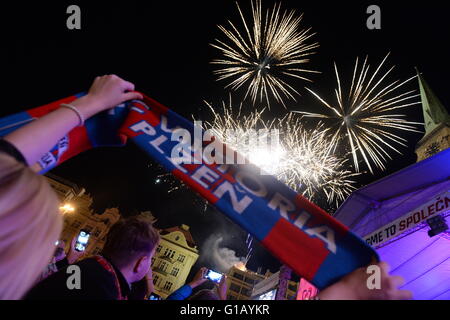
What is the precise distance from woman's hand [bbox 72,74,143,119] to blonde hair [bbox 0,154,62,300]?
83cm

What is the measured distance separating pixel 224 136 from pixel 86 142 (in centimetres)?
1048

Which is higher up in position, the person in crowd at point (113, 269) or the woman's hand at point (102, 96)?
the woman's hand at point (102, 96)

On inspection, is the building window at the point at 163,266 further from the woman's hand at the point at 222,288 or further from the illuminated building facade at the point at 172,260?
the woman's hand at the point at 222,288

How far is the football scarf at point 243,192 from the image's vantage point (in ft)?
5.62

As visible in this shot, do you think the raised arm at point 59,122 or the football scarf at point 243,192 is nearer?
the raised arm at point 59,122

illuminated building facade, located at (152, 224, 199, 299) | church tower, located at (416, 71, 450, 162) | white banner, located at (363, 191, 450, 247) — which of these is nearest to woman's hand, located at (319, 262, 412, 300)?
white banner, located at (363, 191, 450, 247)

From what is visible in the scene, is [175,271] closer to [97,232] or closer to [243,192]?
[97,232]

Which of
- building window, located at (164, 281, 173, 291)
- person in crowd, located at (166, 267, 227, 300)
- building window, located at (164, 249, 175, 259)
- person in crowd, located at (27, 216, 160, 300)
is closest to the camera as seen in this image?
person in crowd, located at (27, 216, 160, 300)

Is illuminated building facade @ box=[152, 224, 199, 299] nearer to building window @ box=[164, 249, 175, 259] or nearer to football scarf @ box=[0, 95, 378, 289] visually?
building window @ box=[164, 249, 175, 259]

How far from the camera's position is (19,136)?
123cm

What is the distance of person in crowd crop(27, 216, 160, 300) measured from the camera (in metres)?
1.87

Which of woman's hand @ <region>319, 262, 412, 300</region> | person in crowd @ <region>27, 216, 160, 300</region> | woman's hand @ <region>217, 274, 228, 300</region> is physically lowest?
woman's hand @ <region>217, 274, 228, 300</region>

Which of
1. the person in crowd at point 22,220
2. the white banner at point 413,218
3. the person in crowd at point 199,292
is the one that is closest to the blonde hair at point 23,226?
the person in crowd at point 22,220
